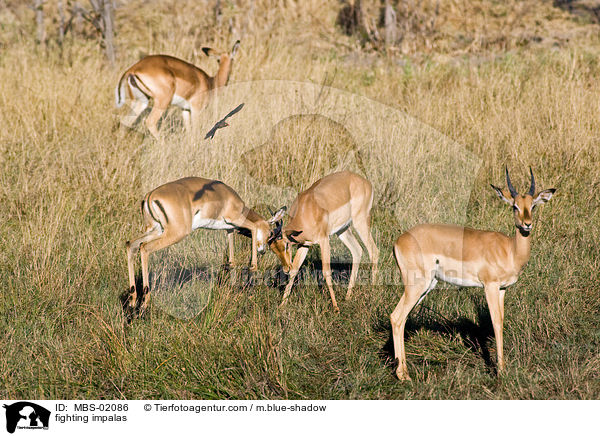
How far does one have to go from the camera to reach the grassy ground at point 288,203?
12.1ft

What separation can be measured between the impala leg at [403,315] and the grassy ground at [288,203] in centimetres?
14

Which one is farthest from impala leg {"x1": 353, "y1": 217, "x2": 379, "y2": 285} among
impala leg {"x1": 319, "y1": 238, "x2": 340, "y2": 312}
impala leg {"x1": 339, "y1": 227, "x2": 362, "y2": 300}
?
impala leg {"x1": 319, "y1": 238, "x2": 340, "y2": 312}

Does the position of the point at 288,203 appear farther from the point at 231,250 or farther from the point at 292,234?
the point at 292,234

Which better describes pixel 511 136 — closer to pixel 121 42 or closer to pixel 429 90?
A: pixel 429 90

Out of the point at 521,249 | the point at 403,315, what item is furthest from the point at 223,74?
the point at 521,249

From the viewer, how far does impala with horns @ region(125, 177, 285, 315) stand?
4.13m

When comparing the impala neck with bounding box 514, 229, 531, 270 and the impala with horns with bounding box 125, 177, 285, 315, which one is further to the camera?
the impala with horns with bounding box 125, 177, 285, 315

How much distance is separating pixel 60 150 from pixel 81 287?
2.92 m

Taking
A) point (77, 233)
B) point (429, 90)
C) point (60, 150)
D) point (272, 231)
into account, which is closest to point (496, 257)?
point (272, 231)

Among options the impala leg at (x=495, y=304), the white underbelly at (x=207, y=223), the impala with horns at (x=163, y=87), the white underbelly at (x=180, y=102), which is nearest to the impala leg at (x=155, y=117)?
the impala with horns at (x=163, y=87)

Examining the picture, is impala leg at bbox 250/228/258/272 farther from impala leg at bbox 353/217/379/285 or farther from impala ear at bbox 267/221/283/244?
impala leg at bbox 353/217/379/285
